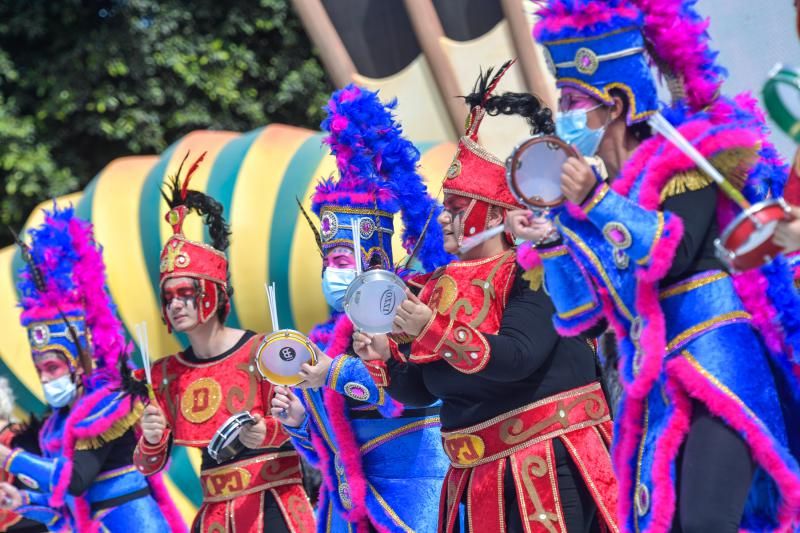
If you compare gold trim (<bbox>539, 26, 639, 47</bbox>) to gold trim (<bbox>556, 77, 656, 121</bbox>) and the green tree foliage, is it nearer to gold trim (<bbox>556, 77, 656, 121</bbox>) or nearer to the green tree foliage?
gold trim (<bbox>556, 77, 656, 121</bbox>)

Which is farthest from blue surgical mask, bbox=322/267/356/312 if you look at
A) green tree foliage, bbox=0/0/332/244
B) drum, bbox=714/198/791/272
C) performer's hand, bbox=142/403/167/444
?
green tree foliage, bbox=0/0/332/244

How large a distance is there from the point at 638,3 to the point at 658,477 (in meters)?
1.29

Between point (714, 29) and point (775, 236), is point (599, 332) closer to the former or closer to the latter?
point (775, 236)

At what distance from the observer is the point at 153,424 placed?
518 centimetres

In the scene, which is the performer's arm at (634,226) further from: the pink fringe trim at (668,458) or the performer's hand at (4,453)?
the performer's hand at (4,453)

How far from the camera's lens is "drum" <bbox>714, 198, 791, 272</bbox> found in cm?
262

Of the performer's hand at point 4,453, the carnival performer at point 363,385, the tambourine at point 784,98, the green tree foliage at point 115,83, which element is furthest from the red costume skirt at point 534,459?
the green tree foliage at point 115,83

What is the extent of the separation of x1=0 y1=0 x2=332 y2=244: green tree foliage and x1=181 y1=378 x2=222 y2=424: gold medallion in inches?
335

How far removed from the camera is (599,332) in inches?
137

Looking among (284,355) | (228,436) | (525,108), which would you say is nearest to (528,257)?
(525,108)

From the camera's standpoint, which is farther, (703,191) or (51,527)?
(51,527)

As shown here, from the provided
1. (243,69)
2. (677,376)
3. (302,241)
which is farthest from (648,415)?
(243,69)

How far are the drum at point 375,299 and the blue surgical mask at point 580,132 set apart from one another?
72 centimetres

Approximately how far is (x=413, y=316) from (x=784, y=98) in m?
1.26
